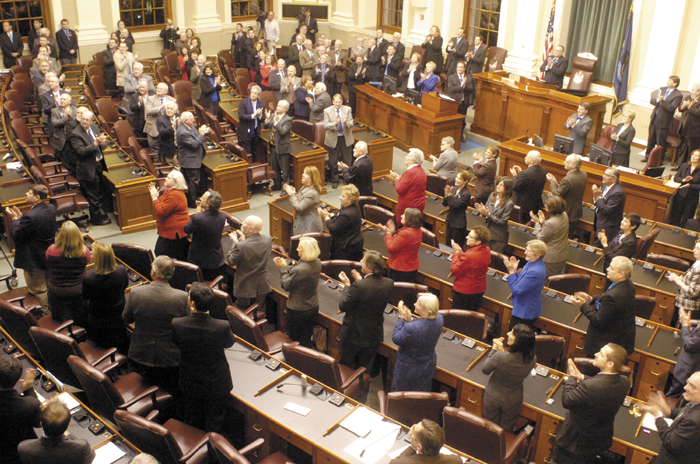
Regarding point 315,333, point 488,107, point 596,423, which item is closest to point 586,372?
point 596,423

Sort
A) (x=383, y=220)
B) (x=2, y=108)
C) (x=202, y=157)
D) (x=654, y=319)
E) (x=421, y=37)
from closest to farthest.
→ (x=654, y=319)
(x=383, y=220)
(x=202, y=157)
(x=2, y=108)
(x=421, y=37)

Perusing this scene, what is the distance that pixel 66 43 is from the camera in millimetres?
13539

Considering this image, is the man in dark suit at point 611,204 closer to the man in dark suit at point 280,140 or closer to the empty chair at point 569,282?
the empty chair at point 569,282

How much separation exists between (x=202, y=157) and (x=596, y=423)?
20.5 ft

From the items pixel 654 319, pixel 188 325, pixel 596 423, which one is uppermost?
pixel 188 325

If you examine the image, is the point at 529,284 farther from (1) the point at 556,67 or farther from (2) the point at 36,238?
(1) the point at 556,67

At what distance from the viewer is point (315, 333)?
5.80 m

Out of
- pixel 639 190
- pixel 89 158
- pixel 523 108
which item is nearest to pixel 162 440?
pixel 89 158

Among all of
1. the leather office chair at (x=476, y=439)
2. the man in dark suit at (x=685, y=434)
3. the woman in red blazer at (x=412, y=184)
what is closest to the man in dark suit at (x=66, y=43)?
the woman in red blazer at (x=412, y=184)

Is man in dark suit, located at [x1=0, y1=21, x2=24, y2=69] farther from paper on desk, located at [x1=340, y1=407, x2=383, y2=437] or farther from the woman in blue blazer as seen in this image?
paper on desk, located at [x1=340, y1=407, x2=383, y2=437]

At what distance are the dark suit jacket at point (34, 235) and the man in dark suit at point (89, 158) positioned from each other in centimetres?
206

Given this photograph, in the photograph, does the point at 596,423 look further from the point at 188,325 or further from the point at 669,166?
the point at 669,166

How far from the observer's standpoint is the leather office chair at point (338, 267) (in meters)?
6.16

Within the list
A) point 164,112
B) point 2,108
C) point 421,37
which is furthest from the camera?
point 421,37
